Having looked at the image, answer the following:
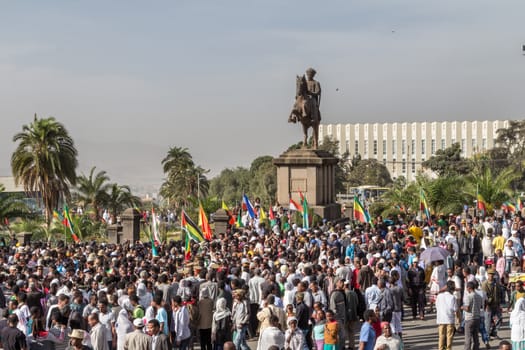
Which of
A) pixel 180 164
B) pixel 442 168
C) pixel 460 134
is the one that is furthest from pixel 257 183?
pixel 460 134

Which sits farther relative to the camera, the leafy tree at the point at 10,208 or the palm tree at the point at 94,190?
the palm tree at the point at 94,190

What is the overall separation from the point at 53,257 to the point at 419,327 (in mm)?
9712

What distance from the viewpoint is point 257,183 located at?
74562 mm

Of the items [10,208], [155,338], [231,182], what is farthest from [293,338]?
[231,182]

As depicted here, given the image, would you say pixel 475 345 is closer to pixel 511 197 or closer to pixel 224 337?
pixel 224 337

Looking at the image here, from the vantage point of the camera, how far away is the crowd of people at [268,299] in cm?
1123

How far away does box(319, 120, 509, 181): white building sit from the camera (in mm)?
114431

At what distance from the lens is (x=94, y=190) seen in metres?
47.6

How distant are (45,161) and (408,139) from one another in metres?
85.0

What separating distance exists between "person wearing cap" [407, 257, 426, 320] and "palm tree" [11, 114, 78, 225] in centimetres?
2785

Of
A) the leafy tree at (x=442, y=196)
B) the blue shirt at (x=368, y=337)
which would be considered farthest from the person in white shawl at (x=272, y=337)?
the leafy tree at (x=442, y=196)

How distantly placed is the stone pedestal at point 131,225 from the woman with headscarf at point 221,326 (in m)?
18.5

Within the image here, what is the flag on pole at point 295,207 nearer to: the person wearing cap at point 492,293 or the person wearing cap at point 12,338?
the person wearing cap at point 492,293

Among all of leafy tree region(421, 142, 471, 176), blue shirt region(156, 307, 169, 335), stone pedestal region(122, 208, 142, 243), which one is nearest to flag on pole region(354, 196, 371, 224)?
stone pedestal region(122, 208, 142, 243)
